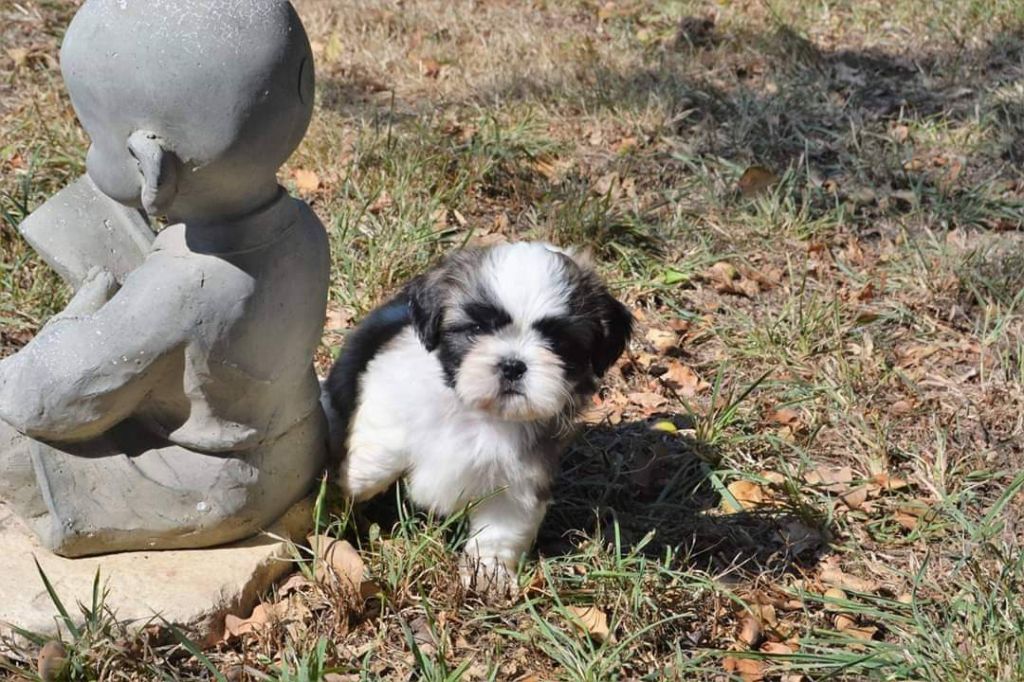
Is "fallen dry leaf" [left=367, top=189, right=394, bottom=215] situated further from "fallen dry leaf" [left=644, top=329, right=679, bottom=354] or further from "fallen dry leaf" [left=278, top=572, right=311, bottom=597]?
"fallen dry leaf" [left=278, top=572, right=311, bottom=597]

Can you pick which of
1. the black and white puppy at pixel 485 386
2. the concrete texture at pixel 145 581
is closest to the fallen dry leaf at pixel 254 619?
the concrete texture at pixel 145 581

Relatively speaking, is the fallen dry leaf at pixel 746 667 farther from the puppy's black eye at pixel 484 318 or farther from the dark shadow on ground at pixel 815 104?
the dark shadow on ground at pixel 815 104

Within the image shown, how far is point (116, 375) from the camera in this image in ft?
9.74

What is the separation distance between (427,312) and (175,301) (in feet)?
2.60

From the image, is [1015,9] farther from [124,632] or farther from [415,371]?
[124,632]

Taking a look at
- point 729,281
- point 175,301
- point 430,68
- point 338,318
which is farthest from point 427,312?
point 430,68

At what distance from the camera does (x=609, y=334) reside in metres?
3.55

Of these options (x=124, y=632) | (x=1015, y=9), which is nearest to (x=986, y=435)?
(x=124, y=632)

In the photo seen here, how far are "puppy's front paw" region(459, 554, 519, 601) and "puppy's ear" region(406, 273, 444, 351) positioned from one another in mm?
700

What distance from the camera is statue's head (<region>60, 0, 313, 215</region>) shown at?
262 cm

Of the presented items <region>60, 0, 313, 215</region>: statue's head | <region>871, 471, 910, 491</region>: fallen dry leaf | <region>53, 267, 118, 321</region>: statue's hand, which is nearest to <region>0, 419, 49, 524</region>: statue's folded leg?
<region>53, 267, 118, 321</region>: statue's hand

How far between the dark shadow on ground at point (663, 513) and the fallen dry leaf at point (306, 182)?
2.08m

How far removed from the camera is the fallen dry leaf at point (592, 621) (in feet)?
11.4

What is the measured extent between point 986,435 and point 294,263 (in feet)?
9.82
